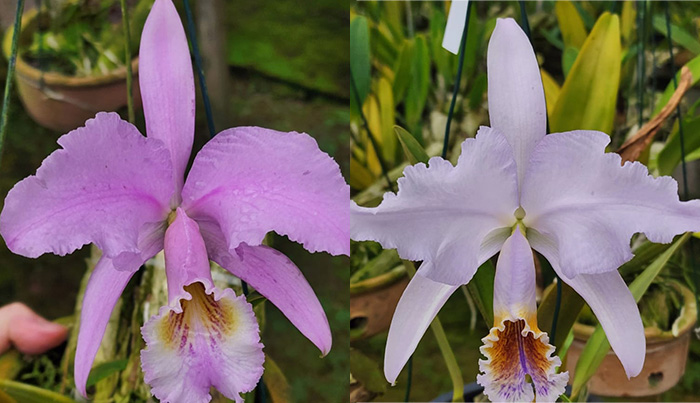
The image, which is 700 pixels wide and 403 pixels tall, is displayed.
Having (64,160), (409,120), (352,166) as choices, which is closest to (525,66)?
→ (64,160)

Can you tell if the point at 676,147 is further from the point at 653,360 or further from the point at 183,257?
the point at 183,257

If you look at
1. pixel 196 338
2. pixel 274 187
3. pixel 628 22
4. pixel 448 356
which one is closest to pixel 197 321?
pixel 196 338

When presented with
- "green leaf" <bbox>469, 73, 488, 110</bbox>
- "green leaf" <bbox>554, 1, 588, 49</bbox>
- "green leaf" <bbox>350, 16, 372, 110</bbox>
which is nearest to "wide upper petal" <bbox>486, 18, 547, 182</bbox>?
"green leaf" <bbox>350, 16, 372, 110</bbox>

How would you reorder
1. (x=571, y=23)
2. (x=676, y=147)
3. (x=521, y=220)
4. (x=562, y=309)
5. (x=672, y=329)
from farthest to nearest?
(x=571, y=23) → (x=672, y=329) → (x=676, y=147) → (x=562, y=309) → (x=521, y=220)

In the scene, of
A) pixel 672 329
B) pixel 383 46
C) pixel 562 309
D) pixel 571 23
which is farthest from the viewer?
pixel 383 46

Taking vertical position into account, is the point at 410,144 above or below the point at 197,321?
above

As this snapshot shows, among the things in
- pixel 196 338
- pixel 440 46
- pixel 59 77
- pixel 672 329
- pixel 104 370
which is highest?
pixel 440 46

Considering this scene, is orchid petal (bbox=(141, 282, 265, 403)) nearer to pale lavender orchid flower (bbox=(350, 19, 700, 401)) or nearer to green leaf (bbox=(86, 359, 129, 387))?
pale lavender orchid flower (bbox=(350, 19, 700, 401))

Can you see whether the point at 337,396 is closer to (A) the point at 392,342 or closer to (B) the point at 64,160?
(A) the point at 392,342
